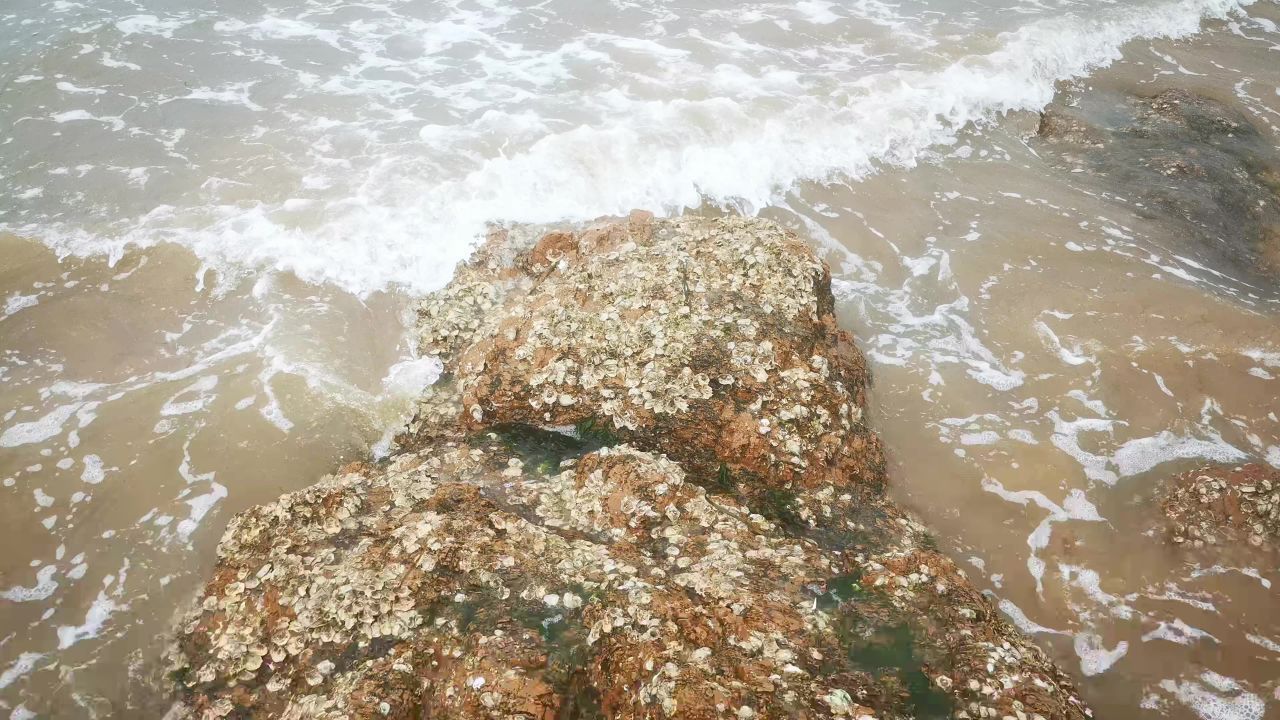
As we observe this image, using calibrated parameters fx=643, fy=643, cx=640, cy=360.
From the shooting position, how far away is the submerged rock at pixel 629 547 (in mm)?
3934

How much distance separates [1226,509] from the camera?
5832mm

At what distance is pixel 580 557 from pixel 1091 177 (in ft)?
36.8

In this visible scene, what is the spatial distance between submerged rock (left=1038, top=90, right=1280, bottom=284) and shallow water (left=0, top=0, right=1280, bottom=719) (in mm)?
416

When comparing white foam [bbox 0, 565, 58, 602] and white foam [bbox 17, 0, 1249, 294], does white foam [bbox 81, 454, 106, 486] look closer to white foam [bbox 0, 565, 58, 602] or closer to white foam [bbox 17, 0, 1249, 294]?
white foam [bbox 0, 565, 58, 602]

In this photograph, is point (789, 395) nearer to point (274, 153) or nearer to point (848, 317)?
point (848, 317)

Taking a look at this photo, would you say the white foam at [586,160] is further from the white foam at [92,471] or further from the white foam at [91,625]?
the white foam at [91,625]

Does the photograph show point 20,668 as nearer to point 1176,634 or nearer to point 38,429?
point 38,429

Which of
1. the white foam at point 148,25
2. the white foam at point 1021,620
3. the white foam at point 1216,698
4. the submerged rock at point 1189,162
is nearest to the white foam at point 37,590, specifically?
the white foam at point 1021,620

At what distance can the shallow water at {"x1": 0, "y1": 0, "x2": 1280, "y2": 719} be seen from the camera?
18.1ft

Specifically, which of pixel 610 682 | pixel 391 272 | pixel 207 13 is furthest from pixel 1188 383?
pixel 207 13

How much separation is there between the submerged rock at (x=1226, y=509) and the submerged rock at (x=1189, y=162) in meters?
4.58

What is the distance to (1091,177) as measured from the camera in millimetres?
10961

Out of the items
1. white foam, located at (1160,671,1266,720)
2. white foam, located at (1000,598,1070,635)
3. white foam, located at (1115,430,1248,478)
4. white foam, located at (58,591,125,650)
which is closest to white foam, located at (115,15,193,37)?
white foam, located at (58,591,125,650)

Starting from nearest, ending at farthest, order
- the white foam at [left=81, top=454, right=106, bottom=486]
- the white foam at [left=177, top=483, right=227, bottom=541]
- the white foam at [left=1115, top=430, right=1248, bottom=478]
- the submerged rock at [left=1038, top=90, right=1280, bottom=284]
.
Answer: the white foam at [left=177, top=483, right=227, bottom=541], the white foam at [left=81, top=454, right=106, bottom=486], the white foam at [left=1115, top=430, right=1248, bottom=478], the submerged rock at [left=1038, top=90, right=1280, bottom=284]
